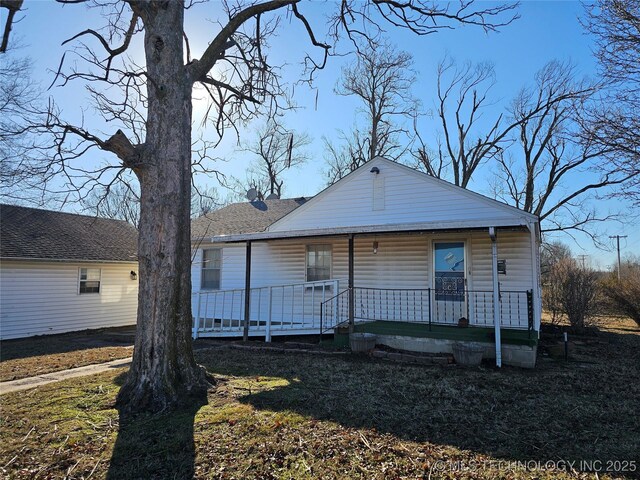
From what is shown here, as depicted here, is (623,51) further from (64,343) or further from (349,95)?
(349,95)

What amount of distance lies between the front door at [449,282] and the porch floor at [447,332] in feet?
2.64

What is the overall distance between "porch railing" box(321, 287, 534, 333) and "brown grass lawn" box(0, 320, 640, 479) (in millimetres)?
2592

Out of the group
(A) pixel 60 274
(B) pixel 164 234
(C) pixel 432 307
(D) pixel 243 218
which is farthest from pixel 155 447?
(A) pixel 60 274

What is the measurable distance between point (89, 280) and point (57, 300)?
1.43m

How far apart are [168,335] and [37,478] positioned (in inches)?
79.3

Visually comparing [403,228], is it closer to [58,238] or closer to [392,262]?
[392,262]

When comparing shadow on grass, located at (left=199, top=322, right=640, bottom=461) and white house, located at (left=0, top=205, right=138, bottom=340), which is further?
white house, located at (left=0, top=205, right=138, bottom=340)

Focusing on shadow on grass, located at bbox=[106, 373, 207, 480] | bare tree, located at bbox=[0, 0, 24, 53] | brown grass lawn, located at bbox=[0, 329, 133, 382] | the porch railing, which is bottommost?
brown grass lawn, located at bbox=[0, 329, 133, 382]

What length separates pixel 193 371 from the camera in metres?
5.23

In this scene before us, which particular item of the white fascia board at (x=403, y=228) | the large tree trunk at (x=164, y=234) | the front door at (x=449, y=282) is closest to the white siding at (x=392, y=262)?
the front door at (x=449, y=282)

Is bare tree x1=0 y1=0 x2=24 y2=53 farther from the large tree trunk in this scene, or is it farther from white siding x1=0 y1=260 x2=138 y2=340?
white siding x1=0 y1=260 x2=138 y2=340

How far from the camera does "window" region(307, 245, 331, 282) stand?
1162cm

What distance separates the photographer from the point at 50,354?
9258 millimetres

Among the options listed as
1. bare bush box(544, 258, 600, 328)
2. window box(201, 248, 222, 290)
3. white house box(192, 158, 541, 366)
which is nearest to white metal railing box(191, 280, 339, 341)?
white house box(192, 158, 541, 366)
